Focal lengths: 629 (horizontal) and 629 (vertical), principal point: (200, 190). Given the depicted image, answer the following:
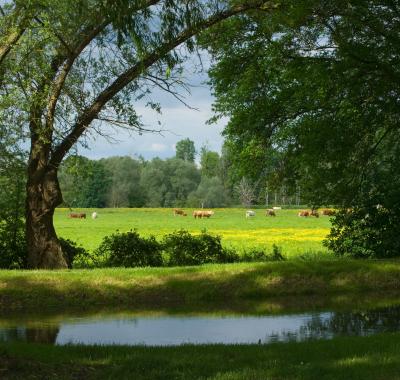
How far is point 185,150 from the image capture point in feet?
596

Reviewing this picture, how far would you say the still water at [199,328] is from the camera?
1056 centimetres

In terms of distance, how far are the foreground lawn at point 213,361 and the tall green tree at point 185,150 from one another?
560ft

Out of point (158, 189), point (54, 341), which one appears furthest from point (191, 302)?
point (158, 189)

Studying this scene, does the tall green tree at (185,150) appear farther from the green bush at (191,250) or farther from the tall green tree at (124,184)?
the green bush at (191,250)

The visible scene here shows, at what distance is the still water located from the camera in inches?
416

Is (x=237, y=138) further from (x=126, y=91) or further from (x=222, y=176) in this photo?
(x=222, y=176)

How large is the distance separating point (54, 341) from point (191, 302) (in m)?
4.51

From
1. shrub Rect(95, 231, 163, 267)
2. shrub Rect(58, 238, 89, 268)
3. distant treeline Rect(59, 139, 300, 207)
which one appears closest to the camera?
shrub Rect(95, 231, 163, 267)

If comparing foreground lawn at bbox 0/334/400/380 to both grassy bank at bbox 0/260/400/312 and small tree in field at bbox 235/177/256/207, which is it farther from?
small tree in field at bbox 235/177/256/207

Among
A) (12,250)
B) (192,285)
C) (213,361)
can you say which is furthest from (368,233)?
(213,361)

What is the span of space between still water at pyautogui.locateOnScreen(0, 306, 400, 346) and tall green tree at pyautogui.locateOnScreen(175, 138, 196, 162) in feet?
547

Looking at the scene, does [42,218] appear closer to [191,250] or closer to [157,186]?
[191,250]

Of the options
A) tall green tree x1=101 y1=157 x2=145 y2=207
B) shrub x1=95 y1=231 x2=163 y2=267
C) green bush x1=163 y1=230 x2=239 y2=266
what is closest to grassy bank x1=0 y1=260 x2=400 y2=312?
green bush x1=163 y1=230 x2=239 y2=266

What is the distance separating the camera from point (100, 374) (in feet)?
23.1
